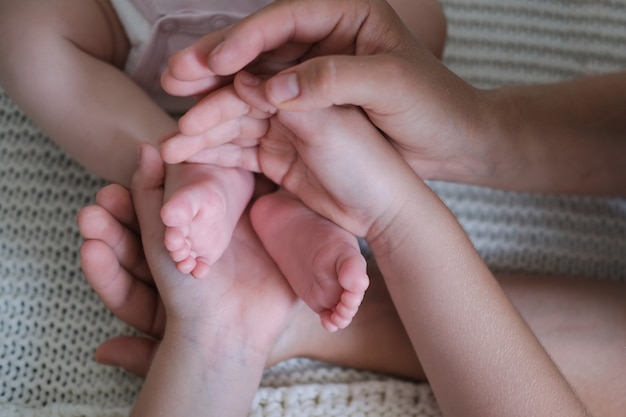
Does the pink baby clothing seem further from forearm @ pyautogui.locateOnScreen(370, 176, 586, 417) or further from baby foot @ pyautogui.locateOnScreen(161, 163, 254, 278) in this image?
forearm @ pyautogui.locateOnScreen(370, 176, 586, 417)

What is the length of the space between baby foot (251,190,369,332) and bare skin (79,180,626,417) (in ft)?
0.27

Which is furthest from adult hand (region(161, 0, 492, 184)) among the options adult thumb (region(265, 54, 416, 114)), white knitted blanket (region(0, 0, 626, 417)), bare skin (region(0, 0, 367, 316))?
white knitted blanket (region(0, 0, 626, 417))

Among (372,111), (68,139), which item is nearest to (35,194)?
(68,139)

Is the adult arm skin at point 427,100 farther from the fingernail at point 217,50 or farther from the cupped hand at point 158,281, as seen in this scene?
the cupped hand at point 158,281

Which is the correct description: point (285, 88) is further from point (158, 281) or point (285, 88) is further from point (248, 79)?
point (158, 281)

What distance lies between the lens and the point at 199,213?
2.03 feet

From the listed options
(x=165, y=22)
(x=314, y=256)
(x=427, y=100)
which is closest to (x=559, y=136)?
(x=427, y=100)

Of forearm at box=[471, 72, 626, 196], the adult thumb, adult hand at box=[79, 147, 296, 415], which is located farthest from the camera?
forearm at box=[471, 72, 626, 196]

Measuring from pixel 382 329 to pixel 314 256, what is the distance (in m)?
0.16

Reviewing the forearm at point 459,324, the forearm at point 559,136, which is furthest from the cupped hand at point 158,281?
the forearm at point 559,136

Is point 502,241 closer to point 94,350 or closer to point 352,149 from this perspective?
point 352,149

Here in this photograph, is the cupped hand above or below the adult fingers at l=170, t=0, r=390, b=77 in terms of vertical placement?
below

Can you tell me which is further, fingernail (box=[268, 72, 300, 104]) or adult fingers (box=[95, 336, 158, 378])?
adult fingers (box=[95, 336, 158, 378])

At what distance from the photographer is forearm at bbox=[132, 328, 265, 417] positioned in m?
0.65
